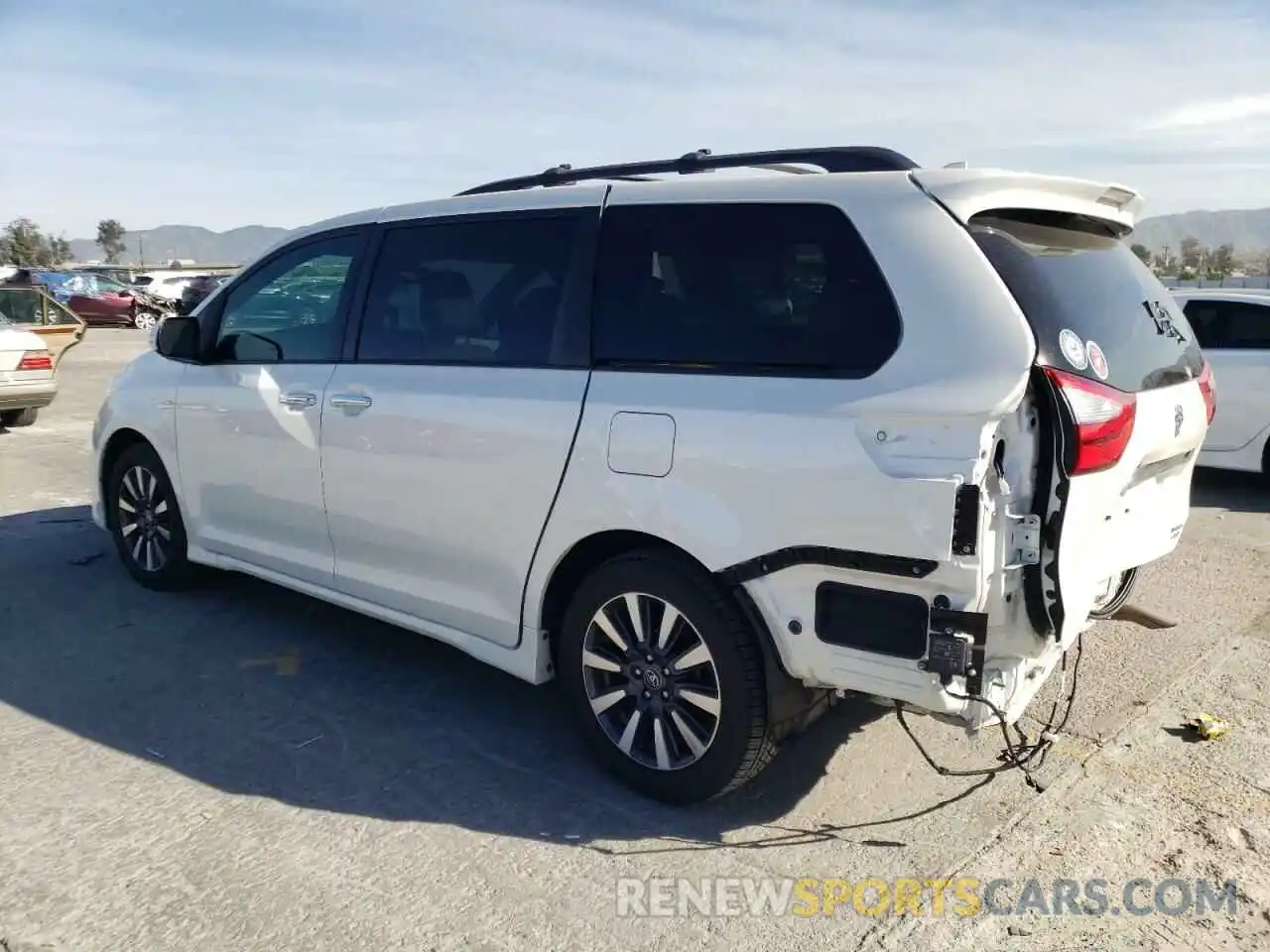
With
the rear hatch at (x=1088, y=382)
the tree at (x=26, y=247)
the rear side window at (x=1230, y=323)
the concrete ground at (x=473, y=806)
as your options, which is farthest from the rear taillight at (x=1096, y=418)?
the tree at (x=26, y=247)

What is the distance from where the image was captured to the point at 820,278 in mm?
3162

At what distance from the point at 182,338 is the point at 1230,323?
753 cm

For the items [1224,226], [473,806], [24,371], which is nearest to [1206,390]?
[473,806]

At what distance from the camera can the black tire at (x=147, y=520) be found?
17.9 ft

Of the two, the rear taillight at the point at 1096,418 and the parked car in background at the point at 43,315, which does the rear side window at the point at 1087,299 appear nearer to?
the rear taillight at the point at 1096,418

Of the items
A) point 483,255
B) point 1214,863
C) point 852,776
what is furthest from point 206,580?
point 1214,863

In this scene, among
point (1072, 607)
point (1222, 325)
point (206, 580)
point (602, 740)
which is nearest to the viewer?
point (1072, 607)

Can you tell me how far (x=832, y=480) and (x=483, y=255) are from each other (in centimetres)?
174

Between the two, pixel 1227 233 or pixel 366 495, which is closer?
pixel 366 495

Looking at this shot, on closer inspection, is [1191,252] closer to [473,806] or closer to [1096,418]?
[1096,418]

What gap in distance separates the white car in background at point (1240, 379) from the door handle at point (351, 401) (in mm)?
6688

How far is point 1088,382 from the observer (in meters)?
2.92

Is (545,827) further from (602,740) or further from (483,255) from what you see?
(483,255)

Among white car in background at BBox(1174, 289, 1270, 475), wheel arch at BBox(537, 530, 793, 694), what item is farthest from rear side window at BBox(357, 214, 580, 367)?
white car in background at BBox(1174, 289, 1270, 475)
